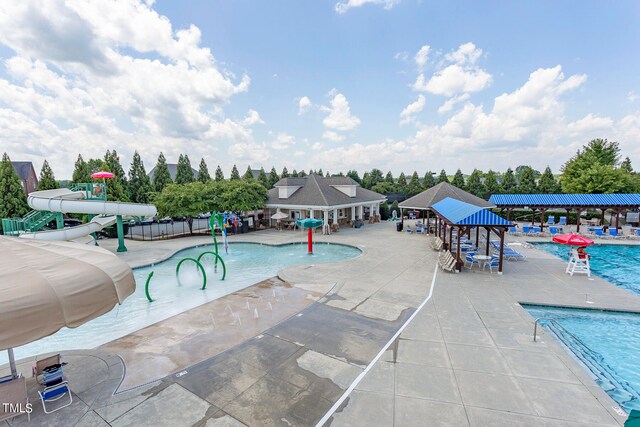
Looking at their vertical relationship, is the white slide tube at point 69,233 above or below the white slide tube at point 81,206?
below

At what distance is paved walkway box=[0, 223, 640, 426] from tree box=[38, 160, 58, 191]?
36159mm

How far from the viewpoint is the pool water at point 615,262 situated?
14.6 m

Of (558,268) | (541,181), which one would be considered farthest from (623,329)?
(541,181)

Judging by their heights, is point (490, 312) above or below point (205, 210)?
below

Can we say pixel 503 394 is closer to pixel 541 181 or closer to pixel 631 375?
pixel 631 375

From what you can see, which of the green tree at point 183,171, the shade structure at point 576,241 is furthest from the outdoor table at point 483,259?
the green tree at point 183,171

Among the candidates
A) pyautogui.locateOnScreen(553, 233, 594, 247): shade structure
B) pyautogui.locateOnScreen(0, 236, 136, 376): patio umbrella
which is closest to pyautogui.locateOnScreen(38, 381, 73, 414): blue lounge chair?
pyautogui.locateOnScreen(0, 236, 136, 376): patio umbrella

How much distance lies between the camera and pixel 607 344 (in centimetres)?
881

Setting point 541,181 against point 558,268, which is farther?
point 541,181

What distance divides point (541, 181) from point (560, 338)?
1629 inches

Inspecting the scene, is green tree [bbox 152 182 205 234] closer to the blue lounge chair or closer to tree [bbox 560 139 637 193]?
the blue lounge chair

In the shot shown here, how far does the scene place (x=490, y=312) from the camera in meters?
10.3

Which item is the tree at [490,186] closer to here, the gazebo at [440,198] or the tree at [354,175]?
the gazebo at [440,198]

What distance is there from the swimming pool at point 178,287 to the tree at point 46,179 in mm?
23078
